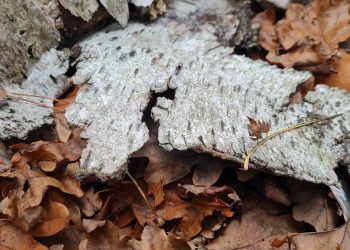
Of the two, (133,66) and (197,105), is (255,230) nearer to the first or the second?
(197,105)

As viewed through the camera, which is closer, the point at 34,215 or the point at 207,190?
the point at 34,215

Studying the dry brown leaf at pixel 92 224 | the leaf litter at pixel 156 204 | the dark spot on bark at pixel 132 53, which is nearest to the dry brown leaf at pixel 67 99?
the leaf litter at pixel 156 204

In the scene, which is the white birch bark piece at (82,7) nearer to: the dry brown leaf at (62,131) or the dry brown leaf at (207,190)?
the dry brown leaf at (62,131)

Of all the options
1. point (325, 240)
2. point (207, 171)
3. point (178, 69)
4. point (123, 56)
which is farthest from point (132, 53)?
point (325, 240)

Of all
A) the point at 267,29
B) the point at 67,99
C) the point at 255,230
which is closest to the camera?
the point at 255,230

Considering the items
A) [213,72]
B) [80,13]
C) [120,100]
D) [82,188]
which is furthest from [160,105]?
[80,13]

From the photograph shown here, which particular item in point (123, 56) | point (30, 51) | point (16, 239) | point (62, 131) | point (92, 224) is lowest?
point (92, 224)
